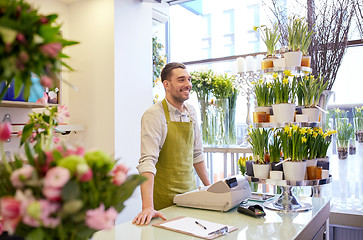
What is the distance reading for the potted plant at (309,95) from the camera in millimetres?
2128

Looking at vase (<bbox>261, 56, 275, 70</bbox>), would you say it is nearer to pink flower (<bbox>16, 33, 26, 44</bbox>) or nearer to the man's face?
the man's face

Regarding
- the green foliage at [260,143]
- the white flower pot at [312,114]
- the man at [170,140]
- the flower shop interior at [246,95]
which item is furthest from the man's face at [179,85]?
the white flower pot at [312,114]

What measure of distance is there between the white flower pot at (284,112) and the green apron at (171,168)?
0.72 m

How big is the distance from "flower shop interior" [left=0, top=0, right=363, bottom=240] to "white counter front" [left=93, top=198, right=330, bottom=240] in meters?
0.01

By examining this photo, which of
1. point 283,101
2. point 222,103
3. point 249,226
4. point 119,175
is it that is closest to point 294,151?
point 283,101

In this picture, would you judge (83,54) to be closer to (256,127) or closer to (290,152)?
(256,127)

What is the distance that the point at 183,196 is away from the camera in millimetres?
2078

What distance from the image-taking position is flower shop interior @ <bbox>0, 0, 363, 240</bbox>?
205 centimetres

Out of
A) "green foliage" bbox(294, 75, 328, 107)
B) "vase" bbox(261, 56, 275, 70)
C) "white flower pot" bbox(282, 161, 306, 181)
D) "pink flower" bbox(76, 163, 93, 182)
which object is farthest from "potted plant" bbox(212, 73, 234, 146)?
"pink flower" bbox(76, 163, 93, 182)

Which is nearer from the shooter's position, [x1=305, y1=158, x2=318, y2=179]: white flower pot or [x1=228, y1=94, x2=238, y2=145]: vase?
[x1=305, y1=158, x2=318, y2=179]: white flower pot

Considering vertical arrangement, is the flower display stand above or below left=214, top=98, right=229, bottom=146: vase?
below

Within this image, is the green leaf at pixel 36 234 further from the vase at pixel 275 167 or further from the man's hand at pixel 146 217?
the vase at pixel 275 167

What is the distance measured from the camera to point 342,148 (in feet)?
10.6

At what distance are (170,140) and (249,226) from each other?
92 cm
